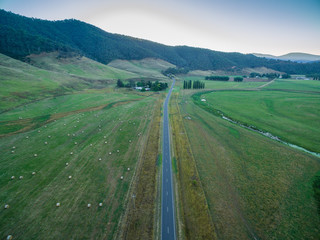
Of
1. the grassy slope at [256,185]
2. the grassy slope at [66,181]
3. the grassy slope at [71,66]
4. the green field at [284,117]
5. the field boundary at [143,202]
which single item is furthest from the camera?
the grassy slope at [71,66]

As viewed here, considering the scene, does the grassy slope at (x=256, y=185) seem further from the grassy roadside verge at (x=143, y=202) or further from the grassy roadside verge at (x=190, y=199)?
the grassy roadside verge at (x=143, y=202)

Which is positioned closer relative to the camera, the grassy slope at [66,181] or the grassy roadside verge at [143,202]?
the grassy roadside verge at [143,202]

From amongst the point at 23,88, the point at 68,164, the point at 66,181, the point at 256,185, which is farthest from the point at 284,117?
the point at 23,88

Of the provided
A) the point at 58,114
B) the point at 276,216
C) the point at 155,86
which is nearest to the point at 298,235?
the point at 276,216

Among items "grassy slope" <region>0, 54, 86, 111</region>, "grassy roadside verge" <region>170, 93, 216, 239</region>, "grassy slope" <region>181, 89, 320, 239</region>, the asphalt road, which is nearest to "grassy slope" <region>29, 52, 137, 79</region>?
"grassy slope" <region>0, 54, 86, 111</region>

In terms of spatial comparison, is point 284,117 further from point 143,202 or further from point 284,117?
point 143,202

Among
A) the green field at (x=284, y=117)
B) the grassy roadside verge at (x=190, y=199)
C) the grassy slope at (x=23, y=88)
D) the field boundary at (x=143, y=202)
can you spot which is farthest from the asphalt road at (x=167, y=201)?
the grassy slope at (x=23, y=88)
